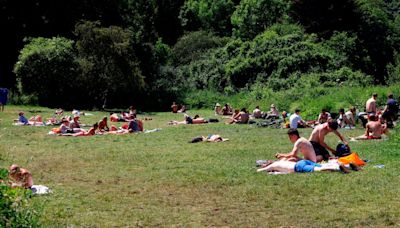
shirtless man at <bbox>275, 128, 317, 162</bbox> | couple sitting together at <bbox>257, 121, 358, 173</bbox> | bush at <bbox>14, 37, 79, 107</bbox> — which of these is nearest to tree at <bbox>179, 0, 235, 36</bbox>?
bush at <bbox>14, 37, 79, 107</bbox>

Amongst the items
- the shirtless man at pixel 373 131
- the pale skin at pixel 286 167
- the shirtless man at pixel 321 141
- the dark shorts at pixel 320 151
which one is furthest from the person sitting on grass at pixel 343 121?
the pale skin at pixel 286 167

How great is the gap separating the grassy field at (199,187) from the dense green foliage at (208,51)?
21.5m

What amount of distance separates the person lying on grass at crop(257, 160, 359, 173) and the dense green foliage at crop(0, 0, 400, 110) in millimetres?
27662

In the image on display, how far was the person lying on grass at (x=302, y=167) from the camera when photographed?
42.3 feet

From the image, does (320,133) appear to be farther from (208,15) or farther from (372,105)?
(208,15)

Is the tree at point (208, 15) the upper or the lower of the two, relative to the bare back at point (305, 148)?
upper

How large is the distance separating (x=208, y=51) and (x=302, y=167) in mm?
43494

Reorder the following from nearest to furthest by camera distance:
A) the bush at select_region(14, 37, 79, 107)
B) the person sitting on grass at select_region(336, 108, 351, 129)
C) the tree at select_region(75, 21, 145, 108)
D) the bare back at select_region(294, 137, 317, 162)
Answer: the bare back at select_region(294, 137, 317, 162)
the person sitting on grass at select_region(336, 108, 351, 129)
the bush at select_region(14, 37, 79, 107)
the tree at select_region(75, 21, 145, 108)

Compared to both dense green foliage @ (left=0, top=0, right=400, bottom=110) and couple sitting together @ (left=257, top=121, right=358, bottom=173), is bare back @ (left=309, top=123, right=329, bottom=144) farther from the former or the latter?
dense green foliage @ (left=0, top=0, right=400, bottom=110)

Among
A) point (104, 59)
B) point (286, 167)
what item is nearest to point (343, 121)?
point (286, 167)

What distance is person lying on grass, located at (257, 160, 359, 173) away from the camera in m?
12.9

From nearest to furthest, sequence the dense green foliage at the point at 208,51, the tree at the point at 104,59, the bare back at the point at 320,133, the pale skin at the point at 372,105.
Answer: the bare back at the point at 320,133 → the pale skin at the point at 372,105 → the tree at the point at 104,59 → the dense green foliage at the point at 208,51

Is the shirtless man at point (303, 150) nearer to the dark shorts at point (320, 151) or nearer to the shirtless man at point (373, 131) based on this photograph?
the dark shorts at point (320, 151)

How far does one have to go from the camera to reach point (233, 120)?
2958 centimetres
